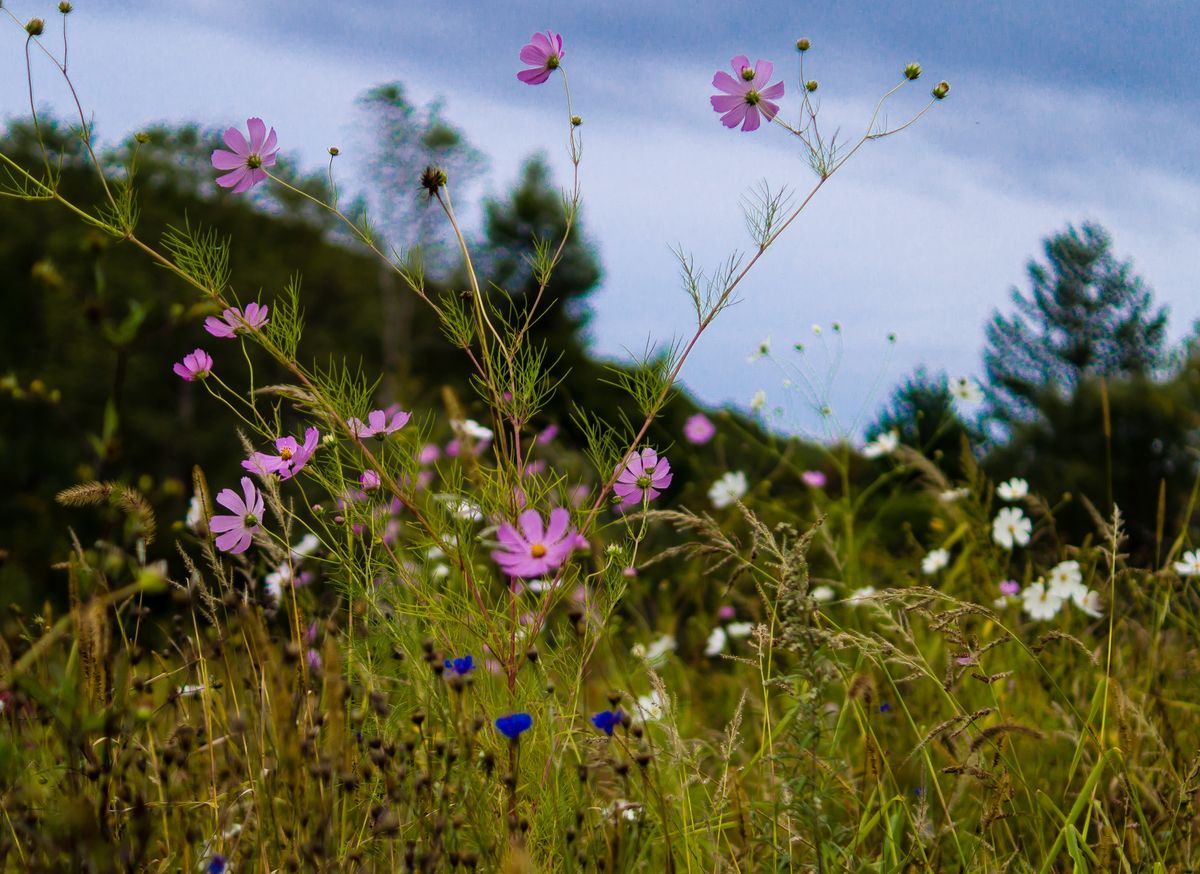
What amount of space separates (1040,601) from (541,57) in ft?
8.32

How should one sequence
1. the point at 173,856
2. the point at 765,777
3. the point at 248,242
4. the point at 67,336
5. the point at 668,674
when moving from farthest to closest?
the point at 248,242 < the point at 67,336 < the point at 668,674 < the point at 765,777 < the point at 173,856

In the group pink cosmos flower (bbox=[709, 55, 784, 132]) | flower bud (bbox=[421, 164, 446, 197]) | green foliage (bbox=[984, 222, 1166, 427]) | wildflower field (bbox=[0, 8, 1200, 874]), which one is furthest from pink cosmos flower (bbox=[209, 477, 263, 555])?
green foliage (bbox=[984, 222, 1166, 427])

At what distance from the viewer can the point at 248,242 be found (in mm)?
14062

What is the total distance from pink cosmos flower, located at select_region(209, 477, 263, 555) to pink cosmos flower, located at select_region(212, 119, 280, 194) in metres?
0.57

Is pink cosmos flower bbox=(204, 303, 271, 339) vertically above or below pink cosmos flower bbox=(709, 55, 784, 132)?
below

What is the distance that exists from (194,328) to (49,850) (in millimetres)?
11178

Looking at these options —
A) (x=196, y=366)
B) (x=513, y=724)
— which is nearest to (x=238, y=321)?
(x=196, y=366)

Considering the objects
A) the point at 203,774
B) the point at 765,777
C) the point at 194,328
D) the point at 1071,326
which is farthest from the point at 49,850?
the point at 1071,326

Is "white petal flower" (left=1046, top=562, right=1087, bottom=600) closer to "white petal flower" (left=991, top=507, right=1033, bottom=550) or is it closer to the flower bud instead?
"white petal flower" (left=991, top=507, right=1033, bottom=550)

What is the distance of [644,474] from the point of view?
1.93 m

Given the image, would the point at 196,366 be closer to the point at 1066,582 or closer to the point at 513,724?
the point at 513,724

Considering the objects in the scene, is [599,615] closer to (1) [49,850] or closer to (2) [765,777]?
(2) [765,777]

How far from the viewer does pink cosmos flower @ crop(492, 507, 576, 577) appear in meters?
1.51

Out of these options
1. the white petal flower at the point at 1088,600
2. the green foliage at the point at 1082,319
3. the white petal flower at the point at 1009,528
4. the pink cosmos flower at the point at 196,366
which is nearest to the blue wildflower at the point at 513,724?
the pink cosmos flower at the point at 196,366
